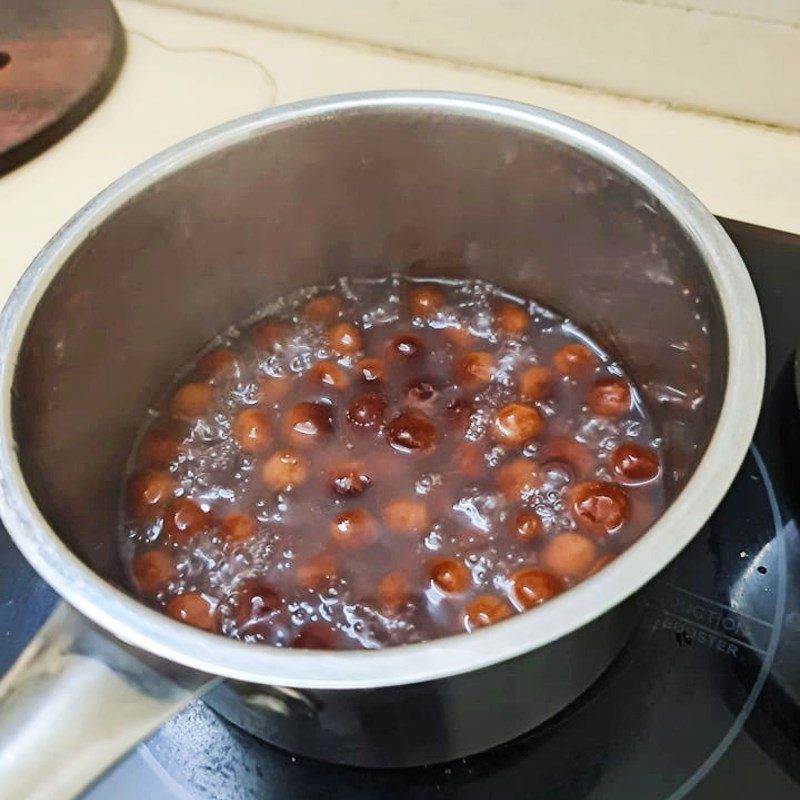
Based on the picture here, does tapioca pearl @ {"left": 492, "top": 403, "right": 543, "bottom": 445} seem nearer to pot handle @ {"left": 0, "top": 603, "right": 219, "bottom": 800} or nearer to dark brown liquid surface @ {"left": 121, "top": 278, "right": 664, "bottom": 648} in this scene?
dark brown liquid surface @ {"left": 121, "top": 278, "right": 664, "bottom": 648}

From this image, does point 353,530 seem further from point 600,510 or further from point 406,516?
point 600,510

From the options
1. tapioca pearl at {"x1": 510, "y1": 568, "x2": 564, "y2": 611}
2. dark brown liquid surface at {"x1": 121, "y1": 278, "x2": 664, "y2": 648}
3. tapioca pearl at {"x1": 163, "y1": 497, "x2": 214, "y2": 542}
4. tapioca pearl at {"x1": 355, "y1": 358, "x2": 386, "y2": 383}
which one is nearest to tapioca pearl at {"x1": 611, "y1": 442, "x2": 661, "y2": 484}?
dark brown liquid surface at {"x1": 121, "y1": 278, "x2": 664, "y2": 648}

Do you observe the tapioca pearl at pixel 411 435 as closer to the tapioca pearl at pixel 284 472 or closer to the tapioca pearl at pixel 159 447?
the tapioca pearl at pixel 284 472

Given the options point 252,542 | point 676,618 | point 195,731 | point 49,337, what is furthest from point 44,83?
point 676,618

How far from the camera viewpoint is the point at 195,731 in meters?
0.58

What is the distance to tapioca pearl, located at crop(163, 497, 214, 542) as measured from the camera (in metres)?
Answer: 0.70

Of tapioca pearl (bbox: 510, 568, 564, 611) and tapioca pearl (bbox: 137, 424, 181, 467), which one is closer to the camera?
tapioca pearl (bbox: 510, 568, 564, 611)

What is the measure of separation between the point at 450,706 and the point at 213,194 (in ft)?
1.45

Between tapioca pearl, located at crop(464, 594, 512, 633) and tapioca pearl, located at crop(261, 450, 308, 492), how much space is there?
18 cm

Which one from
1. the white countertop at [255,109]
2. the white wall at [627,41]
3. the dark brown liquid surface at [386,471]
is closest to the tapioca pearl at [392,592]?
the dark brown liquid surface at [386,471]

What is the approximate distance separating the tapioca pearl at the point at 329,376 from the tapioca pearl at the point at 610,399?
0.21m

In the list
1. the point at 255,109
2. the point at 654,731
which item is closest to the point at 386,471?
the point at 654,731

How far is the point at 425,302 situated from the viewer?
33.1 inches

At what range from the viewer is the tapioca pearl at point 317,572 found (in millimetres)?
658
